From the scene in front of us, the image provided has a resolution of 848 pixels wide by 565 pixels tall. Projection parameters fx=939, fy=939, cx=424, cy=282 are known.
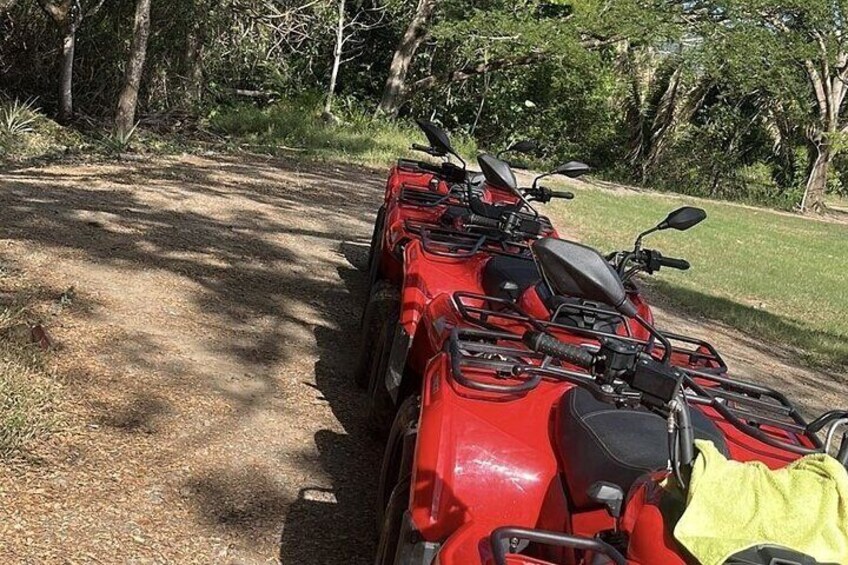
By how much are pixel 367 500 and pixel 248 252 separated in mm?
4059

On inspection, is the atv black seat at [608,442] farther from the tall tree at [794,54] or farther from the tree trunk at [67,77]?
the tall tree at [794,54]

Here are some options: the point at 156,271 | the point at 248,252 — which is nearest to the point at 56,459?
the point at 156,271

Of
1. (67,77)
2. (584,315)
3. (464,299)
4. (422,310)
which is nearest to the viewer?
(584,315)

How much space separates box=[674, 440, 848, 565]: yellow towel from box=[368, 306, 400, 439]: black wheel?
2284mm

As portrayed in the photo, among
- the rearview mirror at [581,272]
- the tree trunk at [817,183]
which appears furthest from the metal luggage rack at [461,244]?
the tree trunk at [817,183]

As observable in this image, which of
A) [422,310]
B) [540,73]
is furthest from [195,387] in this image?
[540,73]

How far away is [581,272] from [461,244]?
233 cm

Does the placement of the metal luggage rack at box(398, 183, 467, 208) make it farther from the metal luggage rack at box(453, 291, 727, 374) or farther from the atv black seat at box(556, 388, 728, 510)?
the atv black seat at box(556, 388, 728, 510)

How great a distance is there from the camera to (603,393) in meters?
2.17

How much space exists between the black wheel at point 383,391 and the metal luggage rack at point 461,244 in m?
0.34

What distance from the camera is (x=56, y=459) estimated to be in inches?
131

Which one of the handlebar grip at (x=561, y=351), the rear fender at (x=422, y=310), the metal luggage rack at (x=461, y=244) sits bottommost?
the rear fender at (x=422, y=310)

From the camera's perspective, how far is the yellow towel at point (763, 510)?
1.45 m

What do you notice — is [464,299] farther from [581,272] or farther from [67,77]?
[67,77]
